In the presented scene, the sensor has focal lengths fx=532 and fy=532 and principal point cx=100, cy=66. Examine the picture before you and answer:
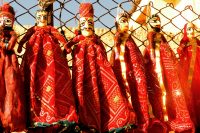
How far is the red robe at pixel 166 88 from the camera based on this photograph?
1.33m

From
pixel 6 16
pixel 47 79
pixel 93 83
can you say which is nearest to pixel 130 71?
pixel 93 83

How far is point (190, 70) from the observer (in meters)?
1.42

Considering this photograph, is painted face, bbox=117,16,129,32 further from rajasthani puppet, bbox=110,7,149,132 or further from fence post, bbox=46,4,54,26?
fence post, bbox=46,4,54,26

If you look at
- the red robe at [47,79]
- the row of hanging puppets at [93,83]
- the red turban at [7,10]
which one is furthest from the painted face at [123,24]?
the red turban at [7,10]

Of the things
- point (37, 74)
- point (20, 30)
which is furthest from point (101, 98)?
point (20, 30)

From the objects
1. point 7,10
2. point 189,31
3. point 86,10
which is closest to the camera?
point 7,10

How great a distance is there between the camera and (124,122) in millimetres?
1217

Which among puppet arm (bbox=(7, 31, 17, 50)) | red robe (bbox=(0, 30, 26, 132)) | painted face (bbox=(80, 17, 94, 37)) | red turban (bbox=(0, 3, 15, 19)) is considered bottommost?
red robe (bbox=(0, 30, 26, 132))

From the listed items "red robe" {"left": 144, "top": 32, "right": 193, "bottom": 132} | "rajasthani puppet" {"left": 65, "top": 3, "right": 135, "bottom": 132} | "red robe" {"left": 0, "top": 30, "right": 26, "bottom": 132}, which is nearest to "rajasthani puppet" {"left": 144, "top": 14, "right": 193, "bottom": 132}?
"red robe" {"left": 144, "top": 32, "right": 193, "bottom": 132}

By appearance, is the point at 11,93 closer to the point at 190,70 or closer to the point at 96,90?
the point at 96,90

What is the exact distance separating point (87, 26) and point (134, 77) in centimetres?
18

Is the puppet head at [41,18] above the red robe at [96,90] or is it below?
above

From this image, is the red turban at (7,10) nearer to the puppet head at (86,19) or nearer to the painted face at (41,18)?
the painted face at (41,18)

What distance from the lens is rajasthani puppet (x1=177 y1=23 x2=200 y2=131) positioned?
1.40 m
